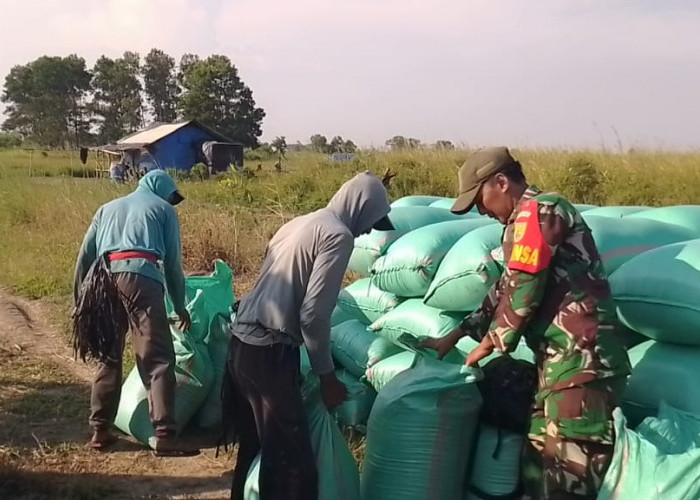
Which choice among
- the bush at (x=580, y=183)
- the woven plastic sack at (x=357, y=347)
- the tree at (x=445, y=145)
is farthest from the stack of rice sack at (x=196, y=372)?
the tree at (x=445, y=145)

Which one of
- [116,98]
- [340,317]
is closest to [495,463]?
[340,317]

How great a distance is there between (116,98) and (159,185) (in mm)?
51802

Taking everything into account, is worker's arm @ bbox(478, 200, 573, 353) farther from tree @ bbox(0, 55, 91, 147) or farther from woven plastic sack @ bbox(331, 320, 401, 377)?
tree @ bbox(0, 55, 91, 147)

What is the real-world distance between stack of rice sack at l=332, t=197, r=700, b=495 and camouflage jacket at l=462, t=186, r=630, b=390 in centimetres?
47

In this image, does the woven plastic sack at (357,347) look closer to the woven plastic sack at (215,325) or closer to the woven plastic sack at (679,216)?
the woven plastic sack at (215,325)

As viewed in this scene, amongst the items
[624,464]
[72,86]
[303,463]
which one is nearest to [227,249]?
[303,463]

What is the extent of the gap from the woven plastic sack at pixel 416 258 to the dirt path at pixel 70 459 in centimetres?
130

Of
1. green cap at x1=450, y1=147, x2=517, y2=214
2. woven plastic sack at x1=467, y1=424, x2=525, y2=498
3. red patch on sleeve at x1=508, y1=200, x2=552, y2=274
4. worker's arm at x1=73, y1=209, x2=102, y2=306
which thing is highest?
green cap at x1=450, y1=147, x2=517, y2=214

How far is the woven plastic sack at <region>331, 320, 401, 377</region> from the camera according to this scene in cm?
385

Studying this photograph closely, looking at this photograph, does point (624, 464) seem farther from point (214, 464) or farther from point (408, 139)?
point (408, 139)

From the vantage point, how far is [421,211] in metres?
4.41

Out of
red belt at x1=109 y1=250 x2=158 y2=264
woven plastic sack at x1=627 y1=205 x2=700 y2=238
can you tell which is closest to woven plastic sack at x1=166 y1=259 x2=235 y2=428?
red belt at x1=109 y1=250 x2=158 y2=264

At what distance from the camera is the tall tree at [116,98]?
5178cm

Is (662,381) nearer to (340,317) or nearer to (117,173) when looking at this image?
(340,317)
